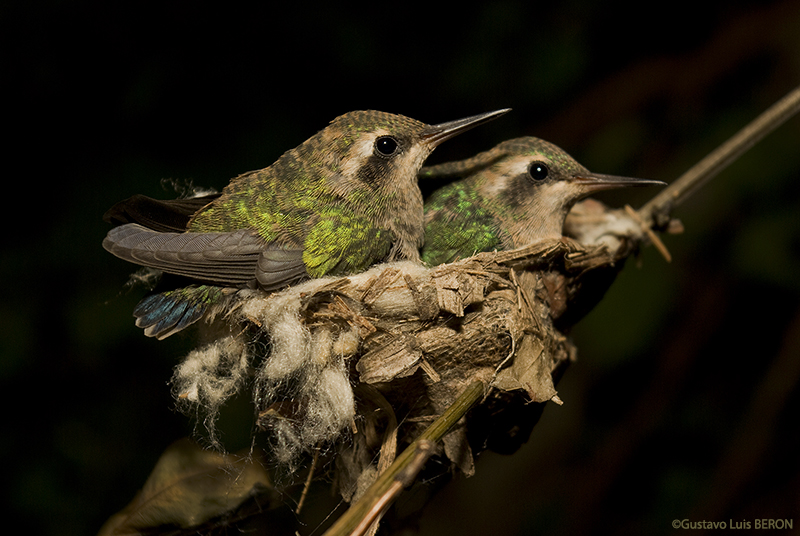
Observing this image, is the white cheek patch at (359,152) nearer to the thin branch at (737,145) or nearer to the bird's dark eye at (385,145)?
the bird's dark eye at (385,145)

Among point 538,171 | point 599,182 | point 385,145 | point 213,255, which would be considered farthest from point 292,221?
point 599,182

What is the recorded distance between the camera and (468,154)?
249cm

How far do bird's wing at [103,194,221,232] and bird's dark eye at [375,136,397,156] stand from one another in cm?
45

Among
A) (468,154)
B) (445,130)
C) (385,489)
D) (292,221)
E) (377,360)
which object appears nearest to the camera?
(385,489)

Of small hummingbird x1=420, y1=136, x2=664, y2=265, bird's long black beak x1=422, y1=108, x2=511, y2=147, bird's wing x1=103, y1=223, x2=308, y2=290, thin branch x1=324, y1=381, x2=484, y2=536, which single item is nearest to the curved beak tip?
small hummingbird x1=420, y1=136, x2=664, y2=265

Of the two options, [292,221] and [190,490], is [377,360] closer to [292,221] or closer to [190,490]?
[292,221]

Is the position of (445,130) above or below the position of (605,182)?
above

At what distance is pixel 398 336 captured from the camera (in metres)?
1.27

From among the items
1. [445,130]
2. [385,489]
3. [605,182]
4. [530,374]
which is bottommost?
[530,374]

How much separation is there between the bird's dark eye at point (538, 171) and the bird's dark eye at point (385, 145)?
0.46 m

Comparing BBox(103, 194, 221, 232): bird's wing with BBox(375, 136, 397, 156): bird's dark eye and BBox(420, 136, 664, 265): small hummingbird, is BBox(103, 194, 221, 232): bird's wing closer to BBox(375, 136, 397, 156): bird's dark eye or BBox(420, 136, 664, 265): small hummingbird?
BBox(375, 136, 397, 156): bird's dark eye

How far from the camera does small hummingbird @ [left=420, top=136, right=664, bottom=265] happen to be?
1.68m

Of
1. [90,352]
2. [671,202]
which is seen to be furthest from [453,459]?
[90,352]

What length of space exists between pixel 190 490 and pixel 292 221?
646 mm
